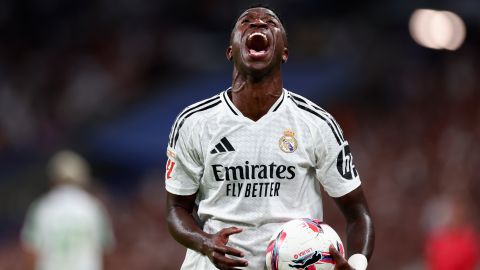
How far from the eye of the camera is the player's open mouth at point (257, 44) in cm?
517

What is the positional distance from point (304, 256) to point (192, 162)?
2.70 ft

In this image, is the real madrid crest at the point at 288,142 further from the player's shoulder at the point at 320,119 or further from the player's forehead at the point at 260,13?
the player's forehead at the point at 260,13

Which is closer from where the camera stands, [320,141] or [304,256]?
[304,256]

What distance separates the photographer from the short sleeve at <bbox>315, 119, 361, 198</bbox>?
5.19m

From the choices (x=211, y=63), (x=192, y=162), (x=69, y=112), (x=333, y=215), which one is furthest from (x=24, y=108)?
(x=192, y=162)

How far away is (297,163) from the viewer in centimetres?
517

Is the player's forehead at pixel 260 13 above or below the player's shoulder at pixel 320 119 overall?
above

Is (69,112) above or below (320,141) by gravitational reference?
below

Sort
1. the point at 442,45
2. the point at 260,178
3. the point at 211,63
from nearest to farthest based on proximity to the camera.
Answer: the point at 260,178
the point at 442,45
the point at 211,63

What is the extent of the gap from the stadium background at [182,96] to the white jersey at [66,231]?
10.6 feet

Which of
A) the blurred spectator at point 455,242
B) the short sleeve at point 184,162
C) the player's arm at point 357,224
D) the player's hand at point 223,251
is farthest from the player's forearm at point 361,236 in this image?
the blurred spectator at point 455,242

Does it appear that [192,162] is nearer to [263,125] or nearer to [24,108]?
[263,125]

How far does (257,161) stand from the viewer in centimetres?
516

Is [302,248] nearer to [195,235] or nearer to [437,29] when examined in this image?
[195,235]
